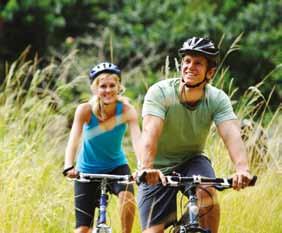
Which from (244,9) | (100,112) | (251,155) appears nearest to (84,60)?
(244,9)

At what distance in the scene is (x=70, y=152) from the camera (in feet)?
21.6

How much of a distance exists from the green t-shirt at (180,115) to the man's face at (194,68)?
0.39 feet

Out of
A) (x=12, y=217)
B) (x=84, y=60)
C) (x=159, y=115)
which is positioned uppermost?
(x=84, y=60)

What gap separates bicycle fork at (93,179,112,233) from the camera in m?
6.14

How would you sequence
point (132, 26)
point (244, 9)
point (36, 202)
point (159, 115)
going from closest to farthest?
point (159, 115) → point (36, 202) → point (244, 9) → point (132, 26)

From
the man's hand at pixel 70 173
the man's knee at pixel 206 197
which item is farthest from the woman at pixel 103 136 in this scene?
the man's knee at pixel 206 197

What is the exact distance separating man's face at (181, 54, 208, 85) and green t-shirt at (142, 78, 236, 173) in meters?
0.12

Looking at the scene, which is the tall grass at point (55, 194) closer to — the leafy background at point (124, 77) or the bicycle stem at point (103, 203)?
the leafy background at point (124, 77)

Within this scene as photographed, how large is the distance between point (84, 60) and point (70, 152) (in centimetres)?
881

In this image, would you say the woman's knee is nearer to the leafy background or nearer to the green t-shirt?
the leafy background

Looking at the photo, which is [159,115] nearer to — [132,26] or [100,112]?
[100,112]

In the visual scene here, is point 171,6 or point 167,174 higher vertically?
point 171,6

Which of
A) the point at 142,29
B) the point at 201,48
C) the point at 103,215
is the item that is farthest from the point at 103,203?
the point at 142,29

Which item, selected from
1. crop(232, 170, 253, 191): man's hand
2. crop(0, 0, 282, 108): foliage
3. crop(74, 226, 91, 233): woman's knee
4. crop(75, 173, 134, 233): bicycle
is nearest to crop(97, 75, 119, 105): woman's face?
crop(75, 173, 134, 233): bicycle
